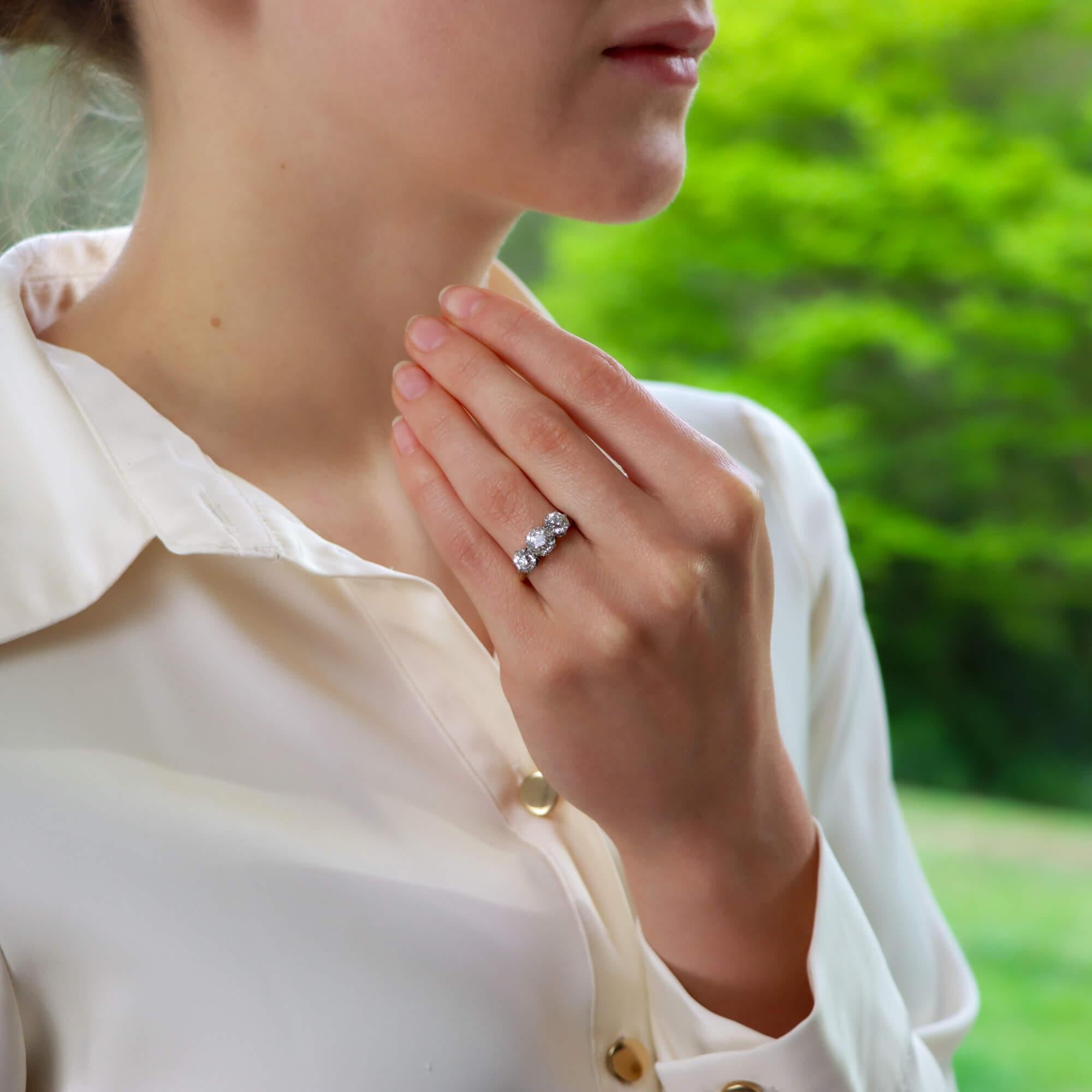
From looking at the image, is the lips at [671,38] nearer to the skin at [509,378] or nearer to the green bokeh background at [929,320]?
the skin at [509,378]

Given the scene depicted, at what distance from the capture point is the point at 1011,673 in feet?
14.2

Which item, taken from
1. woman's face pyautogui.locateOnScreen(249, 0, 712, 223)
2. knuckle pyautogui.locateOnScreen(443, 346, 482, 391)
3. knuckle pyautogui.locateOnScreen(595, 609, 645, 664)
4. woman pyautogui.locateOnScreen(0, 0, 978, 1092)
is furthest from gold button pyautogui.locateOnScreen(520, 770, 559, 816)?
woman's face pyautogui.locateOnScreen(249, 0, 712, 223)

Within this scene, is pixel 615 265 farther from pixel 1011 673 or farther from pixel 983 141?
pixel 1011 673

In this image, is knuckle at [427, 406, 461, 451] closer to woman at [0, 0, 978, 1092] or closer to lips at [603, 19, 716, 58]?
woman at [0, 0, 978, 1092]

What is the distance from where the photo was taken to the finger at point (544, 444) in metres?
0.60

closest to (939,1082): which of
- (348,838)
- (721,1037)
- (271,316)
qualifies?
(721,1037)

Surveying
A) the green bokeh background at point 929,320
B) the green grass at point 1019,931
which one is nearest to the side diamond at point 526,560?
the green grass at point 1019,931

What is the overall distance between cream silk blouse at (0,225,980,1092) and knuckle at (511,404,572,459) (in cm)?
12

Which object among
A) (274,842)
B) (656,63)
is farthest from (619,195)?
(274,842)

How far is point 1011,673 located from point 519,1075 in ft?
13.4

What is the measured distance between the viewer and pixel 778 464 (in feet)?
3.08

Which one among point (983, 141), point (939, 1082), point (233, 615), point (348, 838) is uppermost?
point (983, 141)

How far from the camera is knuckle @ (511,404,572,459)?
61cm

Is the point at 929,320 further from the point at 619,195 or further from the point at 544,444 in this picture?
the point at 544,444
